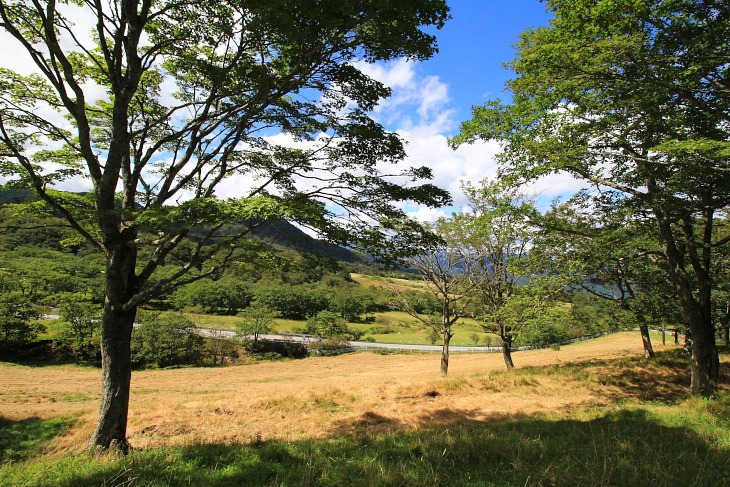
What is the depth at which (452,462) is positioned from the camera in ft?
14.4

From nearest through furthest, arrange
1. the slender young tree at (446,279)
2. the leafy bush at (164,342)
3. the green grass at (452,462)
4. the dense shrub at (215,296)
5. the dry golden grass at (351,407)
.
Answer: the green grass at (452,462), the dry golden grass at (351,407), the slender young tree at (446,279), the leafy bush at (164,342), the dense shrub at (215,296)

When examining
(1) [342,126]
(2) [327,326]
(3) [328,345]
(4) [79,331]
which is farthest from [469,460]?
(2) [327,326]

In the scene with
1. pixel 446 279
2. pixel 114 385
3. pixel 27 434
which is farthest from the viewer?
pixel 446 279

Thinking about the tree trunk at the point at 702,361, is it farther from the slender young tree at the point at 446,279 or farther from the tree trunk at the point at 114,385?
the tree trunk at the point at 114,385

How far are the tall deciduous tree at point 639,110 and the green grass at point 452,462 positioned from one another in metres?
4.65

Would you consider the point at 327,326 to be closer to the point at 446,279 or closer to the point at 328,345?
the point at 328,345

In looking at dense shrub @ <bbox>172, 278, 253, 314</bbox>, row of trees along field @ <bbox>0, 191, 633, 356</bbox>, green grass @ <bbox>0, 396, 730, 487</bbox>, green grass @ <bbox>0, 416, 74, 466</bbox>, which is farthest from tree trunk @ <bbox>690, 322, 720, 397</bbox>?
dense shrub @ <bbox>172, 278, 253, 314</bbox>

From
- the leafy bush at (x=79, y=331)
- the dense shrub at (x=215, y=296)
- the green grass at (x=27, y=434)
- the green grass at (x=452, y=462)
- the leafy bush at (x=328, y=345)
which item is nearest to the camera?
the green grass at (x=452, y=462)

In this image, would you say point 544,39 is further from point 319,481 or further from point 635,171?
point 319,481

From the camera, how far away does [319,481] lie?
4.04 m

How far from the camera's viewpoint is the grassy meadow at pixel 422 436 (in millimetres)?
4027

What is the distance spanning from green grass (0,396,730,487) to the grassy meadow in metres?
0.03

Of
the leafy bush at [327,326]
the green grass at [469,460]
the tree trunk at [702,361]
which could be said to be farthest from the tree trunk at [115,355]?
the leafy bush at [327,326]

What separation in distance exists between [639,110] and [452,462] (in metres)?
8.72
